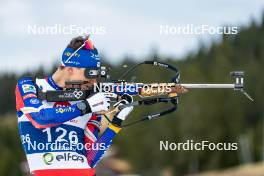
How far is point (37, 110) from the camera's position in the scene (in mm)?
7160

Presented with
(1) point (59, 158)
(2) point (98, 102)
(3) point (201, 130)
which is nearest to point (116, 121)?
(2) point (98, 102)

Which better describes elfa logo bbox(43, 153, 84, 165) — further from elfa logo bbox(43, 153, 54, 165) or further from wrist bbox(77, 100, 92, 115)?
wrist bbox(77, 100, 92, 115)

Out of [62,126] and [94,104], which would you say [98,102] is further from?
[62,126]

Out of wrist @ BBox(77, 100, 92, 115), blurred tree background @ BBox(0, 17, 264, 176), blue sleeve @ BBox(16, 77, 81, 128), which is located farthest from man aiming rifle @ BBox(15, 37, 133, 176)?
blurred tree background @ BBox(0, 17, 264, 176)

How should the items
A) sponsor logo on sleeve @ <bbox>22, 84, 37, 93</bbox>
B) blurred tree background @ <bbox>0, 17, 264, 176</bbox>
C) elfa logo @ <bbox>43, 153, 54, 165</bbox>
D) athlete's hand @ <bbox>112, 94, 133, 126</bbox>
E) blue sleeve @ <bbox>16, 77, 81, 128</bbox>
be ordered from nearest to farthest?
1. blue sleeve @ <bbox>16, 77, 81, 128</bbox>
2. sponsor logo on sleeve @ <bbox>22, 84, 37, 93</bbox>
3. elfa logo @ <bbox>43, 153, 54, 165</bbox>
4. athlete's hand @ <bbox>112, 94, 133, 126</bbox>
5. blurred tree background @ <bbox>0, 17, 264, 176</bbox>

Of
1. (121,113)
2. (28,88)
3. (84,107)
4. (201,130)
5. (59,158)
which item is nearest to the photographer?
(84,107)

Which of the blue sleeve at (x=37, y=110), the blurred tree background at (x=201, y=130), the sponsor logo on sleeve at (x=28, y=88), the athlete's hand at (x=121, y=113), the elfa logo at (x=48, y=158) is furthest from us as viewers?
the blurred tree background at (x=201, y=130)

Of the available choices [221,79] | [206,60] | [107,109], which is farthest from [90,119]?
[206,60]

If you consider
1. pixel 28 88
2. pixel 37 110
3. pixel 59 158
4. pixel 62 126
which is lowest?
pixel 59 158

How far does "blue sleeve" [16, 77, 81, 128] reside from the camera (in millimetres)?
7082

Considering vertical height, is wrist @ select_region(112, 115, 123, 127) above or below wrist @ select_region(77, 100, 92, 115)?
below

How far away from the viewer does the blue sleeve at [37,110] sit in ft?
23.2

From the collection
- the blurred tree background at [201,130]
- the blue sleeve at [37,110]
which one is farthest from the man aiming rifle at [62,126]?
the blurred tree background at [201,130]

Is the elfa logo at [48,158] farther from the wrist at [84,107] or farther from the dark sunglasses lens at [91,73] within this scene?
the dark sunglasses lens at [91,73]
